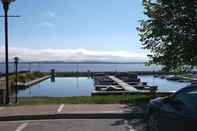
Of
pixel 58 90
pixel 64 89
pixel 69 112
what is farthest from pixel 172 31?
pixel 64 89

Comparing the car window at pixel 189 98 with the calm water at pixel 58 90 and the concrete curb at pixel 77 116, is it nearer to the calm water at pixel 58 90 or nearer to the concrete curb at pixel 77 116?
the concrete curb at pixel 77 116

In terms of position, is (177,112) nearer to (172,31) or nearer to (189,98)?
(189,98)

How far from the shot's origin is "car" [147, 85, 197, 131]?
9156mm

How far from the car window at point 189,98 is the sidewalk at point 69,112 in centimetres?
592

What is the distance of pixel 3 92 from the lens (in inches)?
851

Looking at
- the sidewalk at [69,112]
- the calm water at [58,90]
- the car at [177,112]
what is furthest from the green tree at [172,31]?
the calm water at [58,90]

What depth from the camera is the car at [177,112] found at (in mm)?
9156

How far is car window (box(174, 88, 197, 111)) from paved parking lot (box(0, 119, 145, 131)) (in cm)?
367

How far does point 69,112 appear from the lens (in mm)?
16484

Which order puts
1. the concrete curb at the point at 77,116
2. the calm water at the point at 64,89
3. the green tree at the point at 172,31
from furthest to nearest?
1. the calm water at the point at 64,89
2. the green tree at the point at 172,31
3. the concrete curb at the point at 77,116

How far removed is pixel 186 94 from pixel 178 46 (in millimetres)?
13550

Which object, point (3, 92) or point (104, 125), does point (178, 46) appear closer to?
point (3, 92)

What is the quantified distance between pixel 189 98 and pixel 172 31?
1381cm

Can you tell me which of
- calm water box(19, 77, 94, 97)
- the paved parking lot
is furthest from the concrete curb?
calm water box(19, 77, 94, 97)
